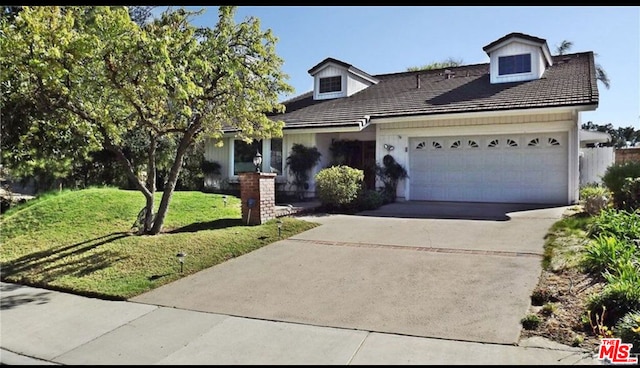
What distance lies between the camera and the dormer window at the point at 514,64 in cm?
1533

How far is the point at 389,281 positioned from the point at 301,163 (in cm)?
1045

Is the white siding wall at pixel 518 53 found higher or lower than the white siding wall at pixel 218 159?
higher

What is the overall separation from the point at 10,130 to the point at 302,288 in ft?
36.7

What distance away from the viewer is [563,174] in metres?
13.3

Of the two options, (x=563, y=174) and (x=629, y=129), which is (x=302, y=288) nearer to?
(x=563, y=174)

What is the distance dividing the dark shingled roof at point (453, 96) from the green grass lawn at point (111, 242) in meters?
6.39

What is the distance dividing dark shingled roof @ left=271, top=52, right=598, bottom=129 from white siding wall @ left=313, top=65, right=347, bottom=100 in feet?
1.29

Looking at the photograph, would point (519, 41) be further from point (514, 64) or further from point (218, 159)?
point (218, 159)

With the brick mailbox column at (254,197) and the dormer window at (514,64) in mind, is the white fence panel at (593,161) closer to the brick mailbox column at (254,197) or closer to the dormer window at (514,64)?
the dormer window at (514,64)

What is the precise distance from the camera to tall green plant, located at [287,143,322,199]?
16.2 m

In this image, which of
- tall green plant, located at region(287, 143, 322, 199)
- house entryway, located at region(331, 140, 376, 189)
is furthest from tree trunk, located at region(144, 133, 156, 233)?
house entryway, located at region(331, 140, 376, 189)

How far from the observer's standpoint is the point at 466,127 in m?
14.5

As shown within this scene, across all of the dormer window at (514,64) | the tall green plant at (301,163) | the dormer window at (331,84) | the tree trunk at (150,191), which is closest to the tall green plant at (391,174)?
the tall green plant at (301,163)

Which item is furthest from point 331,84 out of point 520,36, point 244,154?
point 520,36
